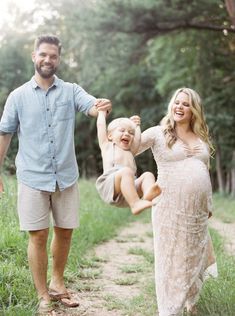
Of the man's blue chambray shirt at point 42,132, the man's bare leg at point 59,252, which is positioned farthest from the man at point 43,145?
the man's bare leg at point 59,252

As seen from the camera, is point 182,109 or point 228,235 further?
point 228,235

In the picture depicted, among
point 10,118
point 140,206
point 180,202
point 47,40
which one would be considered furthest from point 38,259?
point 47,40

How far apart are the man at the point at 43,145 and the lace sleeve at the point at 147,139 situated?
425 mm

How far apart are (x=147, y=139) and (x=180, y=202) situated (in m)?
0.54

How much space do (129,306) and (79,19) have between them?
1141cm

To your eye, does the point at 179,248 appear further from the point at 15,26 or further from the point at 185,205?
the point at 15,26

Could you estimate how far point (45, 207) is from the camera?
15.1ft

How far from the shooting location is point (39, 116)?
452cm

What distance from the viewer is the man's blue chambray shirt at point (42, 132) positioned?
4508 millimetres

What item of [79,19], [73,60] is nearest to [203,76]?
[79,19]

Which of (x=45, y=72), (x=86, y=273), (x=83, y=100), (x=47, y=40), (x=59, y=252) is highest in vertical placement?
(x=47, y=40)

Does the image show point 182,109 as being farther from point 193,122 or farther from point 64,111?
point 64,111

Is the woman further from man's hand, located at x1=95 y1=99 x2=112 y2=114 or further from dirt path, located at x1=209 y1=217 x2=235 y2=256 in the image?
dirt path, located at x1=209 y1=217 x2=235 y2=256

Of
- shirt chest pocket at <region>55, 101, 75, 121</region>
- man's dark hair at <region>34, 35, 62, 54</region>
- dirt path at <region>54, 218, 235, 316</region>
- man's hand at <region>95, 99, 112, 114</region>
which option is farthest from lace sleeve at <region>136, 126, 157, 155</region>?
dirt path at <region>54, 218, 235, 316</region>
